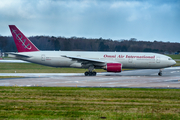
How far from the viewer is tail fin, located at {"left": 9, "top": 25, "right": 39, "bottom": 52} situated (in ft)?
107

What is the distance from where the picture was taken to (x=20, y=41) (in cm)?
3269

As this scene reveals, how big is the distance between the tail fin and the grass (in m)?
17.4

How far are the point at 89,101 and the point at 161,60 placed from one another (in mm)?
21675

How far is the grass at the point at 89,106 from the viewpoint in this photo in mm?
10477

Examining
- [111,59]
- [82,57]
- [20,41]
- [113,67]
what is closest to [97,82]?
[113,67]

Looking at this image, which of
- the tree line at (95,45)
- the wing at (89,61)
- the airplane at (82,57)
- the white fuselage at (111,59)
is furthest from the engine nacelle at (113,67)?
the tree line at (95,45)

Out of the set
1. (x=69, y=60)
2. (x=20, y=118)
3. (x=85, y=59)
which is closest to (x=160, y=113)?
(x=20, y=118)

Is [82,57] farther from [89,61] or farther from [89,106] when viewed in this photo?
[89,106]

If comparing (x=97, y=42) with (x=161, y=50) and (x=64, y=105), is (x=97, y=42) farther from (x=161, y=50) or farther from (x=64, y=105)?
(x=64, y=105)

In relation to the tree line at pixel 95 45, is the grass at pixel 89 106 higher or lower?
lower

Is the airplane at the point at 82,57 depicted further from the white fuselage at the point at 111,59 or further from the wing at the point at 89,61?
the wing at the point at 89,61

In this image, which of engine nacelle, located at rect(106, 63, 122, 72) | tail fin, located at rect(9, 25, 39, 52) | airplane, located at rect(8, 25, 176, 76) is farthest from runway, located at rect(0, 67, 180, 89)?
tail fin, located at rect(9, 25, 39, 52)

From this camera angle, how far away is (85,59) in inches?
1209

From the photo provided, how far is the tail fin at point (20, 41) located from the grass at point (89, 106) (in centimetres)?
1739
